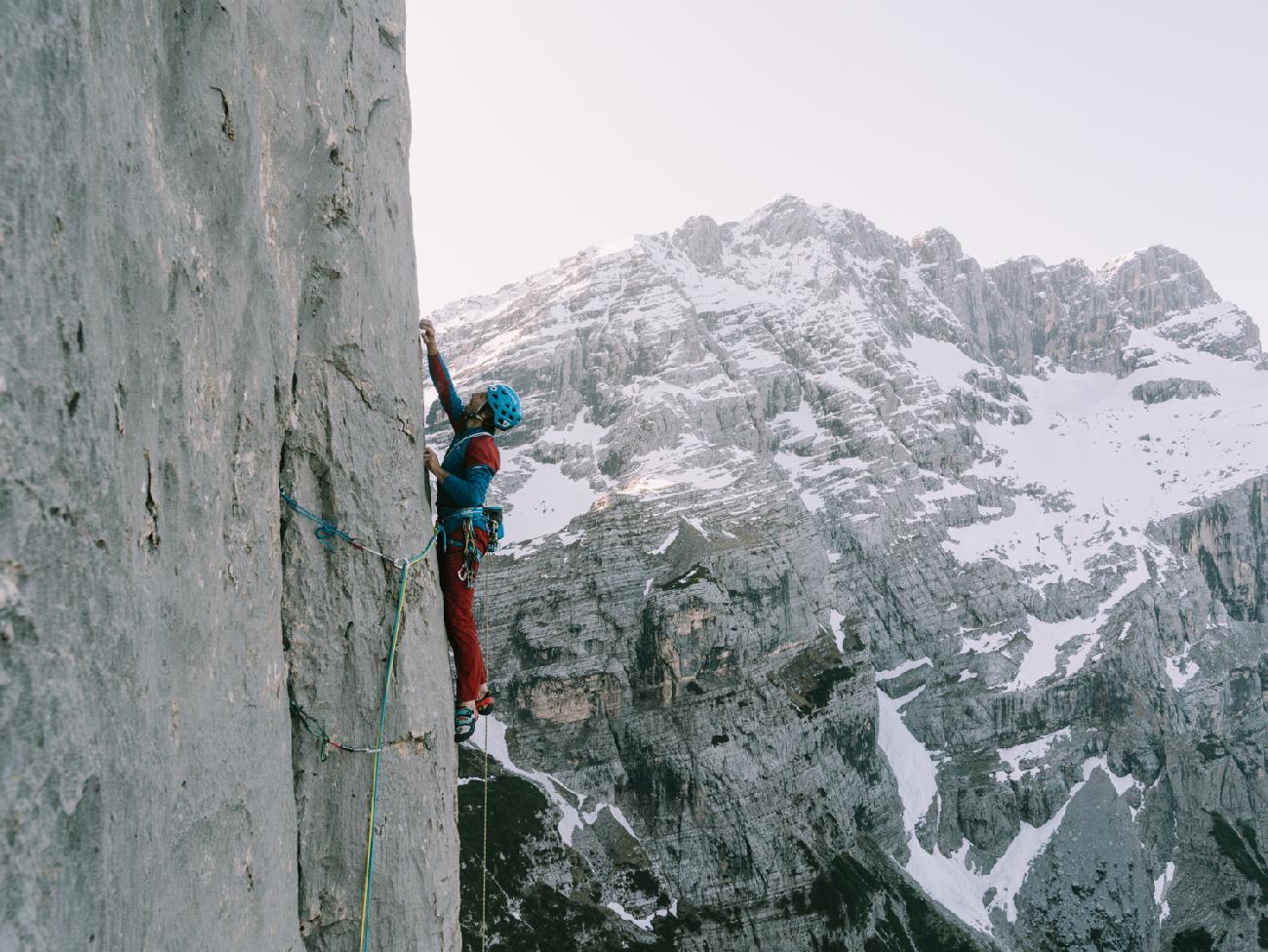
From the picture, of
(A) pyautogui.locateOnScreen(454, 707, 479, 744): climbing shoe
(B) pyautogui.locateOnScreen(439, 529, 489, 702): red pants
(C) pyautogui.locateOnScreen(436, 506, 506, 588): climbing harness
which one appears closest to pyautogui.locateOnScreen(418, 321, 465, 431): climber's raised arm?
(C) pyautogui.locateOnScreen(436, 506, 506, 588): climbing harness

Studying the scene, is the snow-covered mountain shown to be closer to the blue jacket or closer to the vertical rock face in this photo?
the blue jacket

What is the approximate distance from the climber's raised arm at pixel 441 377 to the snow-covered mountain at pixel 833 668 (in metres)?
89.9

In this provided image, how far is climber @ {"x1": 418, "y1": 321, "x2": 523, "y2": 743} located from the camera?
9.85 m

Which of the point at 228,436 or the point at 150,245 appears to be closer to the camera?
the point at 150,245

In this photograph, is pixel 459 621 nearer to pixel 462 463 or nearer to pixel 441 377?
pixel 462 463

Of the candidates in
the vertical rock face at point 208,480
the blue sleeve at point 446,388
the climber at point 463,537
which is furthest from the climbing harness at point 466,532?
the blue sleeve at point 446,388

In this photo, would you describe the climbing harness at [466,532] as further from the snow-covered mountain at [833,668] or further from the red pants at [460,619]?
the snow-covered mountain at [833,668]

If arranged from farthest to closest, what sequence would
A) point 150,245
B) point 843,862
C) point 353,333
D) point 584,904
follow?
point 843,862 → point 584,904 → point 353,333 → point 150,245

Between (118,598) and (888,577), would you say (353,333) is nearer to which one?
(118,598)

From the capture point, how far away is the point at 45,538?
3861 mm

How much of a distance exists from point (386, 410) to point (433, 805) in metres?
3.62

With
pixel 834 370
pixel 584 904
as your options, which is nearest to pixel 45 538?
pixel 584 904

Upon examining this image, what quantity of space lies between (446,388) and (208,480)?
496cm

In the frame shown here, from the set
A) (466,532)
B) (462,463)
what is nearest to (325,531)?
(466,532)
